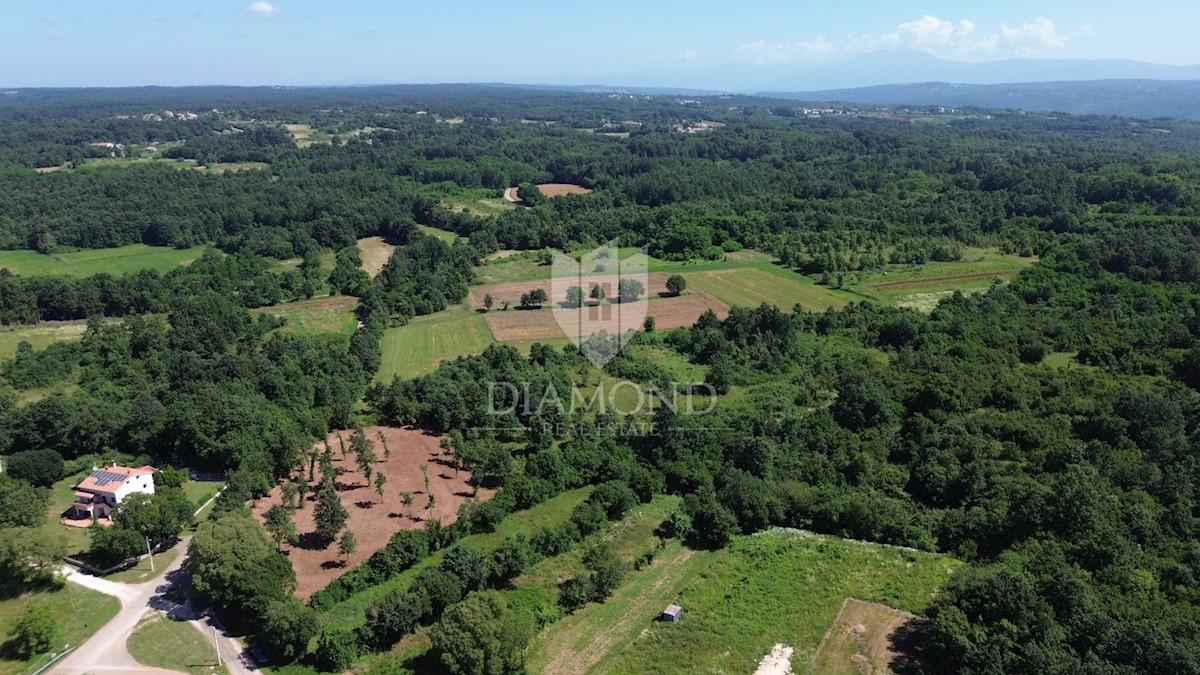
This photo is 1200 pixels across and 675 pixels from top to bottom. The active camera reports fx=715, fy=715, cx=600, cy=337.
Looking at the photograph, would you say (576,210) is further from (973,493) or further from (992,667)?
(992,667)

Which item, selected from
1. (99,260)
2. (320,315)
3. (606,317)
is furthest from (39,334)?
(606,317)

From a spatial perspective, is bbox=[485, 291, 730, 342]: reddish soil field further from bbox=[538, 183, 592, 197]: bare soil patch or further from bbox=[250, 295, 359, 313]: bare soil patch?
bbox=[538, 183, 592, 197]: bare soil patch

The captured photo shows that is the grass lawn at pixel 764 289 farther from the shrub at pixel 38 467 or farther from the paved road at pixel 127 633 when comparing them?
the shrub at pixel 38 467

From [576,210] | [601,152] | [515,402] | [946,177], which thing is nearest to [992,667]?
[515,402]

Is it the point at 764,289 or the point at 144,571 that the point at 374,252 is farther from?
the point at 144,571

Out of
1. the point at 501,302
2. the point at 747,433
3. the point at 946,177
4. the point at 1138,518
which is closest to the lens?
the point at 1138,518
